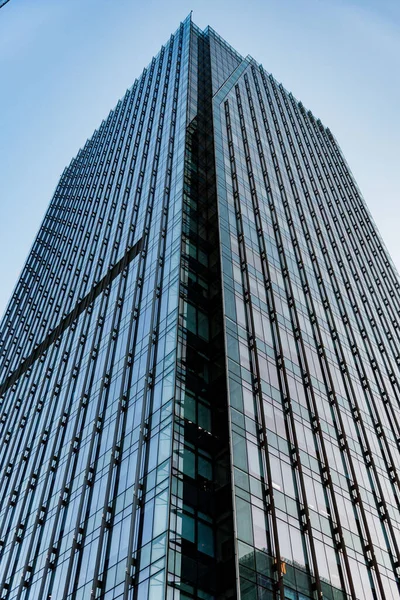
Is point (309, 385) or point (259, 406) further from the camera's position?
point (309, 385)

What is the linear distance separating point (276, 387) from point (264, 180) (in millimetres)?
35729

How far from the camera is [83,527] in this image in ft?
140

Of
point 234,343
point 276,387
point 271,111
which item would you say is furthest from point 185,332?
point 271,111

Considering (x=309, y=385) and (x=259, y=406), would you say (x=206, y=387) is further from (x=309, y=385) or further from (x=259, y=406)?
(x=309, y=385)

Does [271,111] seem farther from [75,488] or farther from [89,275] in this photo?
[75,488]

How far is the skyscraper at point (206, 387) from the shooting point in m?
36.7

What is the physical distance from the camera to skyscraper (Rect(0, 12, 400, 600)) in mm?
36688

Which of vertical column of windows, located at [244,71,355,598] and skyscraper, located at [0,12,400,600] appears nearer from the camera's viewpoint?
skyscraper, located at [0,12,400,600]

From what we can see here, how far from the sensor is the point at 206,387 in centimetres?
4394

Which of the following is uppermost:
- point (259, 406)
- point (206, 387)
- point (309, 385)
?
point (309, 385)

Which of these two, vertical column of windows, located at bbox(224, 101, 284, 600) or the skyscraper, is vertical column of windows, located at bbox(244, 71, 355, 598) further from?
vertical column of windows, located at bbox(224, 101, 284, 600)

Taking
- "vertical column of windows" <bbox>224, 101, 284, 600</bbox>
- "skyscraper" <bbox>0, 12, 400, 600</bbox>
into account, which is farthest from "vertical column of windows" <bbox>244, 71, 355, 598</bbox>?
"vertical column of windows" <bbox>224, 101, 284, 600</bbox>

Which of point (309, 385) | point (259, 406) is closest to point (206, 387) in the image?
point (259, 406)

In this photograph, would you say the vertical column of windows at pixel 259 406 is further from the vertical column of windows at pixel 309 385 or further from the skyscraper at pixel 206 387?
the vertical column of windows at pixel 309 385
